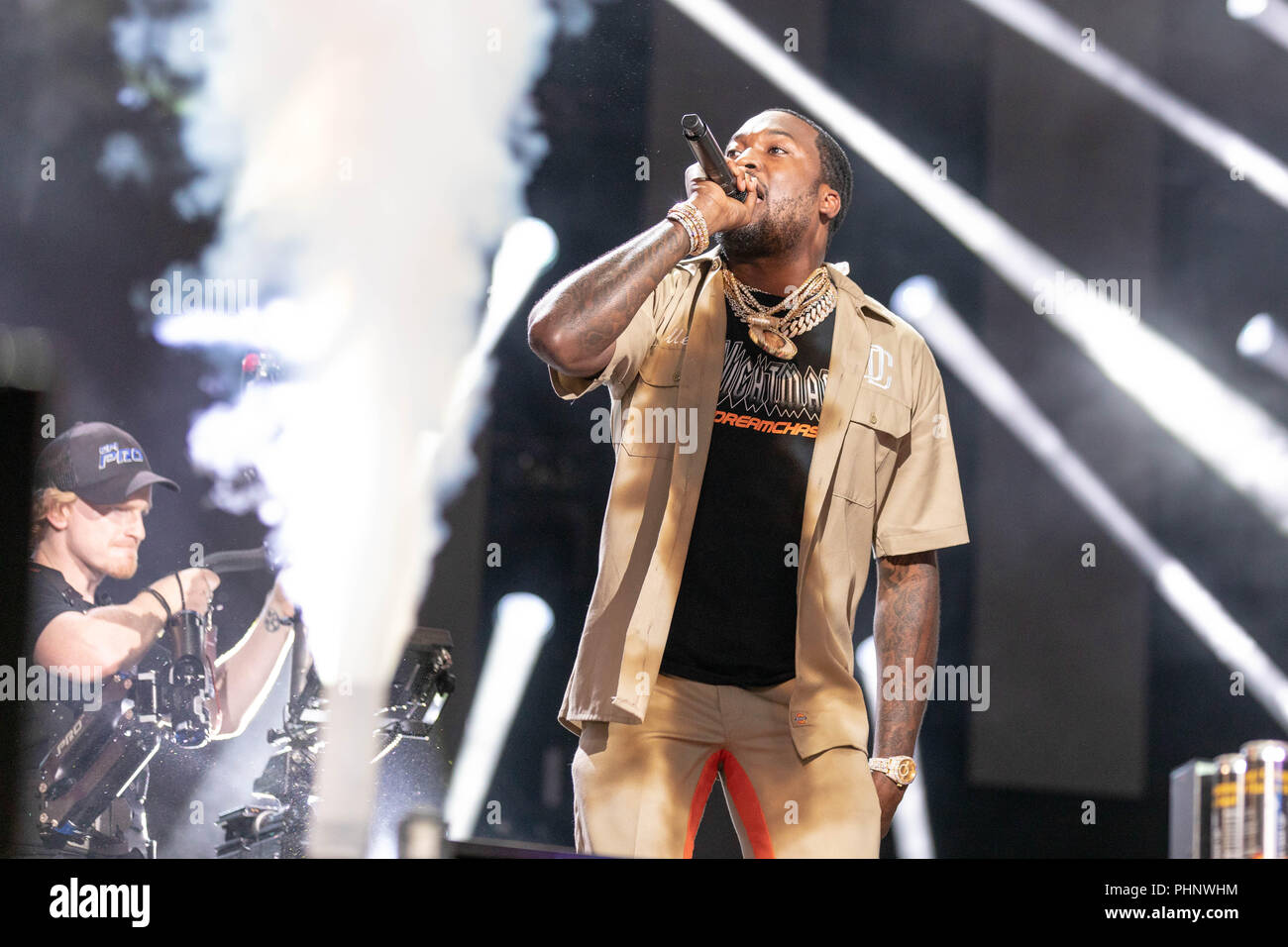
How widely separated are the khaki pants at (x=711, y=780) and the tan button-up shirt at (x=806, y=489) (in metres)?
0.04

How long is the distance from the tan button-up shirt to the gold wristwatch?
115 mm

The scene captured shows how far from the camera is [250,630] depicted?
4262 mm

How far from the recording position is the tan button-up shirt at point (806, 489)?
221 centimetres

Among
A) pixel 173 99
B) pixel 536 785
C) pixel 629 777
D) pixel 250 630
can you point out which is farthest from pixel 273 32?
pixel 629 777

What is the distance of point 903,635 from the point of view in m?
2.43

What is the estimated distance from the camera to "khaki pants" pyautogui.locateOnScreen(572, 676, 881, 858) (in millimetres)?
2148

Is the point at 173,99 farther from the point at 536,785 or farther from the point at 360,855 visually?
the point at 360,855

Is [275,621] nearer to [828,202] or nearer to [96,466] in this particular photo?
[96,466]

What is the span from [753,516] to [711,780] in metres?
0.45

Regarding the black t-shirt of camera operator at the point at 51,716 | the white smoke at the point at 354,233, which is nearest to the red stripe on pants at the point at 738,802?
the white smoke at the point at 354,233

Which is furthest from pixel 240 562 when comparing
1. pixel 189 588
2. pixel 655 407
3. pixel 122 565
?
pixel 655 407

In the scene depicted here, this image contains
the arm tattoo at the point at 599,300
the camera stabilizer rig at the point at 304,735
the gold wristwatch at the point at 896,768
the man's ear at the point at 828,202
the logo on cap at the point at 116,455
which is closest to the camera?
the arm tattoo at the point at 599,300

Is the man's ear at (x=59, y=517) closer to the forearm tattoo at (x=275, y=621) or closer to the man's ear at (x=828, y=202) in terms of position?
the forearm tattoo at (x=275, y=621)

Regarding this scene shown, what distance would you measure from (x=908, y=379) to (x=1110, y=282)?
2710 millimetres
